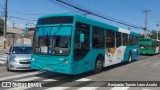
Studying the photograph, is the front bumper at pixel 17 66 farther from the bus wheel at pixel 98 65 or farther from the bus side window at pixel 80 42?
the bus wheel at pixel 98 65

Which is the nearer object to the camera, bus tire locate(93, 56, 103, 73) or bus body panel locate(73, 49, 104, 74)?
bus body panel locate(73, 49, 104, 74)

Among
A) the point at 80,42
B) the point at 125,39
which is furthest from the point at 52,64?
the point at 125,39

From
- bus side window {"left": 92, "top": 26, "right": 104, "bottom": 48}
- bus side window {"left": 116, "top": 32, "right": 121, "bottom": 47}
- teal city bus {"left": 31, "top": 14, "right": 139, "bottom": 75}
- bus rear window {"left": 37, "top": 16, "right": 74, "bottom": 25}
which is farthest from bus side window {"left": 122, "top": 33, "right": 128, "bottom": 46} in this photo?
bus rear window {"left": 37, "top": 16, "right": 74, "bottom": 25}

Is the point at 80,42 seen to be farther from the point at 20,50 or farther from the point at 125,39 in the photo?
the point at 125,39

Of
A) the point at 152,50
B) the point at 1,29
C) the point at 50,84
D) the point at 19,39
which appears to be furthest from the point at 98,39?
the point at 1,29

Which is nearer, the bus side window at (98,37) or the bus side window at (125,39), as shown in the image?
the bus side window at (98,37)

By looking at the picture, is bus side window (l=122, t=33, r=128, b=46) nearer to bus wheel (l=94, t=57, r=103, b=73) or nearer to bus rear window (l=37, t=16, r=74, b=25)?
bus wheel (l=94, t=57, r=103, b=73)

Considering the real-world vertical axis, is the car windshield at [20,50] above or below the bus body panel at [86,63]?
above

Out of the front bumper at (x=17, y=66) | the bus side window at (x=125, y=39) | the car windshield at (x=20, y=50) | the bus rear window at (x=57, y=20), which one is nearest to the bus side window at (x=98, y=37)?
the bus rear window at (x=57, y=20)

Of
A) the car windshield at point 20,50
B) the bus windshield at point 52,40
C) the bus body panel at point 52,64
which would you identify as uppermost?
the bus windshield at point 52,40

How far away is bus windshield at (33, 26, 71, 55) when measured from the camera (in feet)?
34.9

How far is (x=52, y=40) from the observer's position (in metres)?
11.0

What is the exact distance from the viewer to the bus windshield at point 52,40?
10.6 meters

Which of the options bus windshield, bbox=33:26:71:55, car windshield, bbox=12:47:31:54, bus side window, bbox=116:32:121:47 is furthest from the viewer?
bus side window, bbox=116:32:121:47
